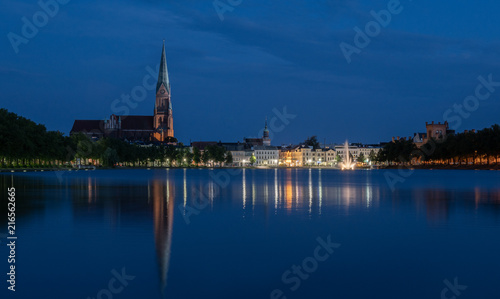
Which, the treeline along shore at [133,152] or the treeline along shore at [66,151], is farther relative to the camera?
the treeline along shore at [133,152]

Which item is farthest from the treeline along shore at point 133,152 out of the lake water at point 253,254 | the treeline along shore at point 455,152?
the lake water at point 253,254

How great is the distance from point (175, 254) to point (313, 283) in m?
4.42

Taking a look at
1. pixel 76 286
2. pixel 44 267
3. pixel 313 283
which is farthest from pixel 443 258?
pixel 44 267

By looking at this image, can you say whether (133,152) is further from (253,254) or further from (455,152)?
(253,254)

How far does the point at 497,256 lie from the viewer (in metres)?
14.4

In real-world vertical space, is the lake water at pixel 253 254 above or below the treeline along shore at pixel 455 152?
below

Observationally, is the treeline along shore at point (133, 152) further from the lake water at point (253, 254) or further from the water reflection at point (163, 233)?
the lake water at point (253, 254)

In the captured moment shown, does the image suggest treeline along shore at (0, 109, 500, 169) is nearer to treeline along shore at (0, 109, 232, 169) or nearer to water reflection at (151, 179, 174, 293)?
treeline along shore at (0, 109, 232, 169)

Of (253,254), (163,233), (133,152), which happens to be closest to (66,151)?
(133,152)

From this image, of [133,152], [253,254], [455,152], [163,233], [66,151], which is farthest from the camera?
[133,152]

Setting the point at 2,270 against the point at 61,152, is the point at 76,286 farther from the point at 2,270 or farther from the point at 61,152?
the point at 61,152

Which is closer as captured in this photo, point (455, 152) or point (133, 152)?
point (455, 152)

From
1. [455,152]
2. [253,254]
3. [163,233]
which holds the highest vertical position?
[455,152]

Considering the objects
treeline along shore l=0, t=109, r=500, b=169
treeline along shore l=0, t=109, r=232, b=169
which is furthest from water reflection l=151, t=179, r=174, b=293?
treeline along shore l=0, t=109, r=500, b=169
